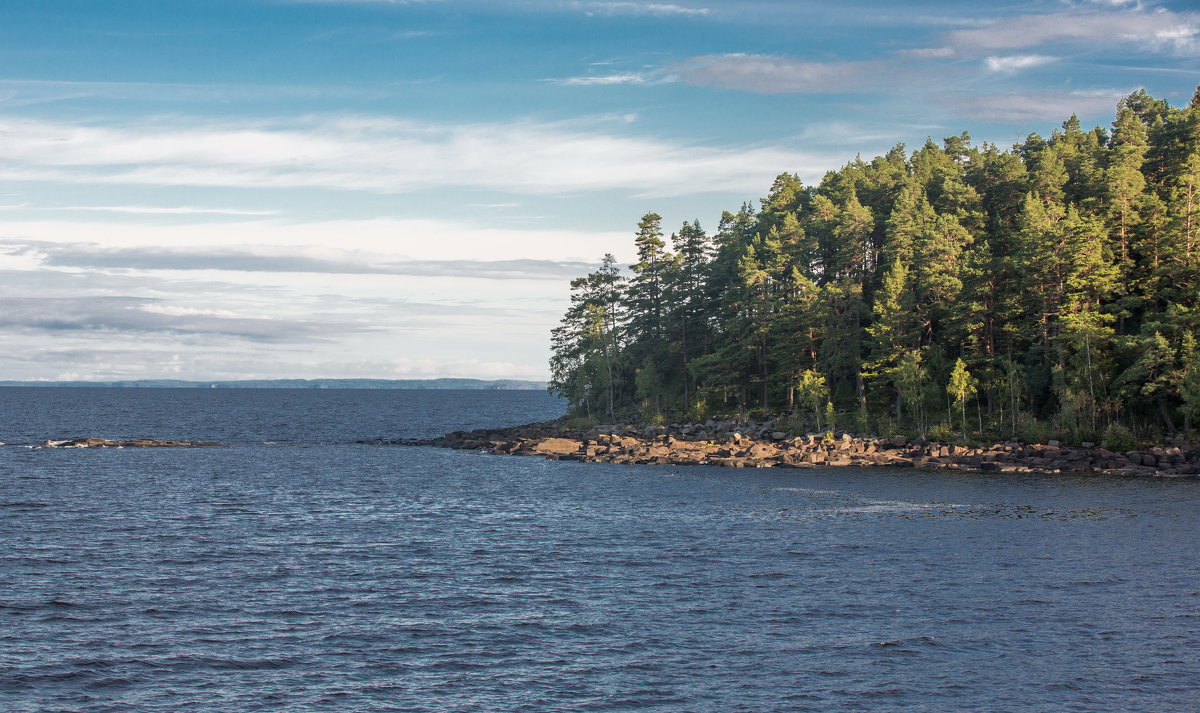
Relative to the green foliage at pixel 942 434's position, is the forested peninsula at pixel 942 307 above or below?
above

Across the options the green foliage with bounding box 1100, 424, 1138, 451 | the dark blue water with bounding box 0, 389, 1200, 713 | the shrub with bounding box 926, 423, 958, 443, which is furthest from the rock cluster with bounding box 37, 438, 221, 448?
the green foliage with bounding box 1100, 424, 1138, 451

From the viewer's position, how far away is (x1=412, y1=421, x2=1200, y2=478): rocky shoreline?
7462 centimetres

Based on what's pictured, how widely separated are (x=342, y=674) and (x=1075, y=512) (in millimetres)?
45266

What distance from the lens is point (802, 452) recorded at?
288ft

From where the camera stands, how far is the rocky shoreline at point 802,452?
74.6 m

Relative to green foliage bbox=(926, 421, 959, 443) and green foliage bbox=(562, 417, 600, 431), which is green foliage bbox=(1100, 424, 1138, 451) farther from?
green foliage bbox=(562, 417, 600, 431)

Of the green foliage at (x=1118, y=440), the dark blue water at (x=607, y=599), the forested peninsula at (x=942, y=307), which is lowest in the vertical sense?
the dark blue water at (x=607, y=599)

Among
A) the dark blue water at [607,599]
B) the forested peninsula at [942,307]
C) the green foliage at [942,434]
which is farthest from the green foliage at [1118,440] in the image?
the green foliage at [942,434]

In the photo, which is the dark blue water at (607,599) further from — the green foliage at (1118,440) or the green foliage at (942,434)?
the green foliage at (942,434)

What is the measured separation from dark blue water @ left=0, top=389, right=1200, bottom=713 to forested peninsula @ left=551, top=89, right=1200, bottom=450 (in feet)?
56.2

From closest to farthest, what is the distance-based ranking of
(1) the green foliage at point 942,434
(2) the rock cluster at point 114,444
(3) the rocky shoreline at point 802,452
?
(3) the rocky shoreline at point 802,452, (1) the green foliage at point 942,434, (2) the rock cluster at point 114,444

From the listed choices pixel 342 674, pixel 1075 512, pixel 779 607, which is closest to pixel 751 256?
pixel 1075 512

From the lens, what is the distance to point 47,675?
27000 mm

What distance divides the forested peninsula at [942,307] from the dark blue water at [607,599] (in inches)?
675
